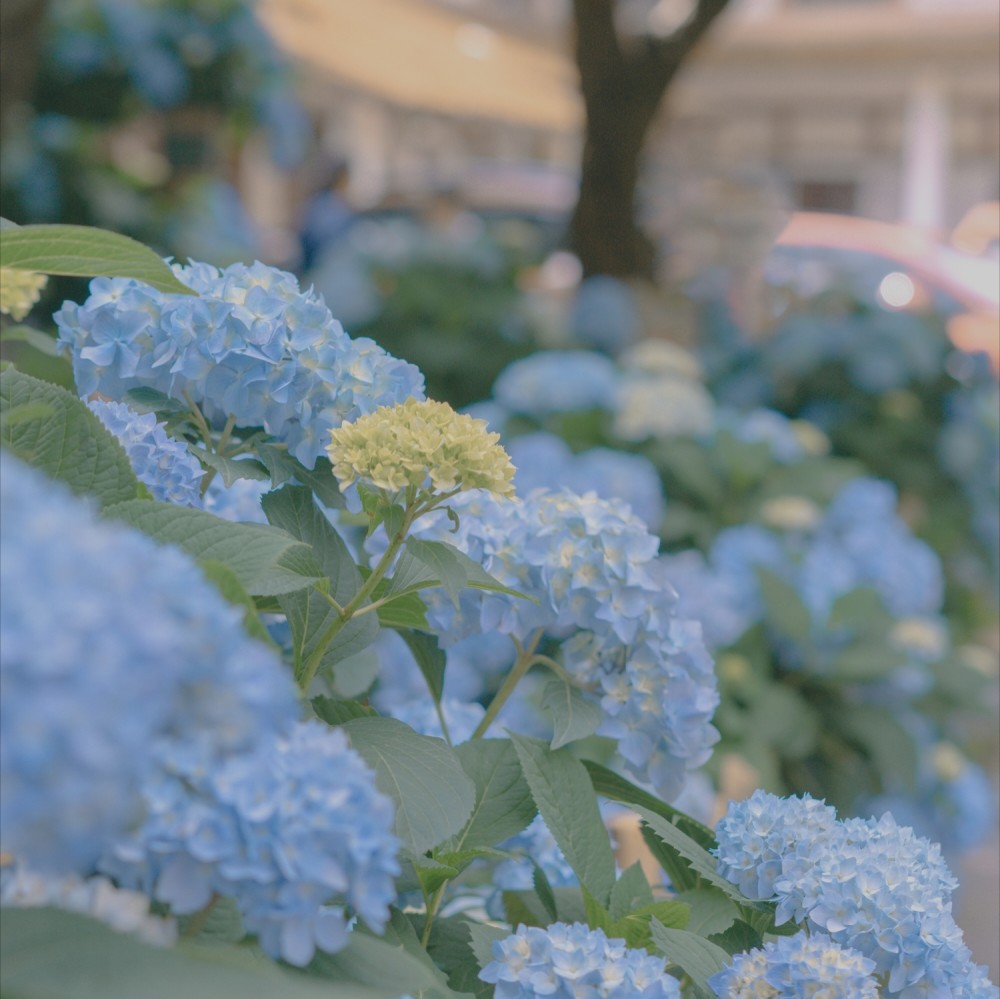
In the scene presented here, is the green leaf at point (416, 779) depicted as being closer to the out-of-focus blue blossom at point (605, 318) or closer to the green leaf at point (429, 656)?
the green leaf at point (429, 656)

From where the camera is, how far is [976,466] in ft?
11.9

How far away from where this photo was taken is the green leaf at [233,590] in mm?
483

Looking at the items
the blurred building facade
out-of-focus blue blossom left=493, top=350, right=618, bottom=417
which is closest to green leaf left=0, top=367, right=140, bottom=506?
out-of-focus blue blossom left=493, top=350, right=618, bottom=417

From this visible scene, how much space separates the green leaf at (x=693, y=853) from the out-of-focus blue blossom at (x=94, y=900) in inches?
11.8

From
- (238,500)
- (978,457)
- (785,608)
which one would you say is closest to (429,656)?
(238,500)

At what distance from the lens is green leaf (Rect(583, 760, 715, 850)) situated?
769 mm

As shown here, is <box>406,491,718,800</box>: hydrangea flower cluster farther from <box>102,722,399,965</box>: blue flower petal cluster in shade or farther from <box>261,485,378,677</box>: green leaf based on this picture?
<box>102,722,399,965</box>: blue flower petal cluster in shade

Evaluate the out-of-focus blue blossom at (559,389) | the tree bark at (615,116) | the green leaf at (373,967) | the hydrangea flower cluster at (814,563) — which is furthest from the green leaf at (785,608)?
the tree bark at (615,116)

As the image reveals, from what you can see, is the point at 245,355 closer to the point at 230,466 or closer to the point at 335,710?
the point at 230,466

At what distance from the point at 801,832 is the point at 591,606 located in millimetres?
184

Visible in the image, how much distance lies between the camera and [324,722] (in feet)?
2.14

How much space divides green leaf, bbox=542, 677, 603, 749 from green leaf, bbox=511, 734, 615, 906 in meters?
0.01

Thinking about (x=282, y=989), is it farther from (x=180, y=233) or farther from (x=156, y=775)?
(x=180, y=233)

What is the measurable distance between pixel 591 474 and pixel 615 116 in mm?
2243
